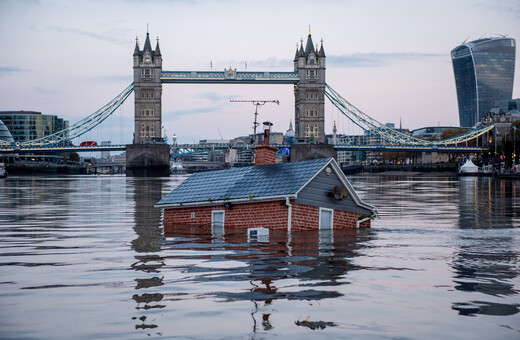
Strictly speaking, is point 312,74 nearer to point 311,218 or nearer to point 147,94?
point 147,94

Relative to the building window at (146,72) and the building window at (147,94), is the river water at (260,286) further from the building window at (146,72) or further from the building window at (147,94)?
the building window at (146,72)

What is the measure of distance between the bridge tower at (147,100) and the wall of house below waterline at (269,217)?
477ft

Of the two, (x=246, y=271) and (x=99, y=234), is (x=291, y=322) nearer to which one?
(x=246, y=271)

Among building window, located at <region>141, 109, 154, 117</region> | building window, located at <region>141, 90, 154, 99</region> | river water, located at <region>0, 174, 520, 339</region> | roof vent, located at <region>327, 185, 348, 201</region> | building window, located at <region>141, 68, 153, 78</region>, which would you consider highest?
building window, located at <region>141, 68, 153, 78</region>

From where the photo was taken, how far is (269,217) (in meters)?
23.4

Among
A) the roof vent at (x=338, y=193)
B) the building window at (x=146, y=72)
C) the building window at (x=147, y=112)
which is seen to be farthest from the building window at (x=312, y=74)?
the roof vent at (x=338, y=193)

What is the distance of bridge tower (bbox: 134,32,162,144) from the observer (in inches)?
6703

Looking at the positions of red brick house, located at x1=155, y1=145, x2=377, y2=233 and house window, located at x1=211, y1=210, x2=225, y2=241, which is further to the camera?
house window, located at x1=211, y1=210, x2=225, y2=241

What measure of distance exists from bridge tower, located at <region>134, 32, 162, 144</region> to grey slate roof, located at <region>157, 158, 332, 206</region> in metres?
144

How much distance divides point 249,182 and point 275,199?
2.05 metres

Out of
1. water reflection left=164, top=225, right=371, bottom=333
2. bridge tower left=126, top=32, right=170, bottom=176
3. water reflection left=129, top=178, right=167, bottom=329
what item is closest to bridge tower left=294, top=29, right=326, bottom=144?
bridge tower left=126, top=32, right=170, bottom=176

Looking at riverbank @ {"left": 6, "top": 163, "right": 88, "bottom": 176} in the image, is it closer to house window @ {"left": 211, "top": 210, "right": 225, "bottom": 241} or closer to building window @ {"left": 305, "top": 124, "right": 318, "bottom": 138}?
building window @ {"left": 305, "top": 124, "right": 318, "bottom": 138}

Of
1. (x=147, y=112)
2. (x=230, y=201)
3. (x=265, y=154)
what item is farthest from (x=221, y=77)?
(x=230, y=201)

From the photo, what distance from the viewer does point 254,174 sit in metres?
25.3
